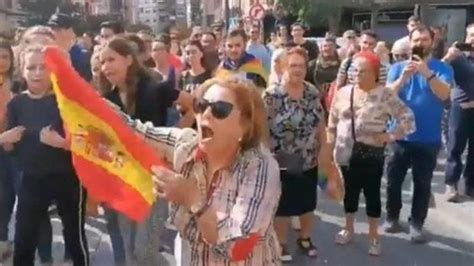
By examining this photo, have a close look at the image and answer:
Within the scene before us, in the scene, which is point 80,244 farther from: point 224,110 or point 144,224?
point 224,110

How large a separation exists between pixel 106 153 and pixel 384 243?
13.7ft

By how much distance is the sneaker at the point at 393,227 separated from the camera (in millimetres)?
6858

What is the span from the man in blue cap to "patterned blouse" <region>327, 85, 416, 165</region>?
1980 millimetres

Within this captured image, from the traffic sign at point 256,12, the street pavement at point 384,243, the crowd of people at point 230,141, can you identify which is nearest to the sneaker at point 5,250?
the crowd of people at point 230,141

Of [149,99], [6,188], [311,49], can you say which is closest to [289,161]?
[149,99]

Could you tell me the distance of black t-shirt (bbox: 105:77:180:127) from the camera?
A: 4.69m

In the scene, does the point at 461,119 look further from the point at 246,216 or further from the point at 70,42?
the point at 246,216

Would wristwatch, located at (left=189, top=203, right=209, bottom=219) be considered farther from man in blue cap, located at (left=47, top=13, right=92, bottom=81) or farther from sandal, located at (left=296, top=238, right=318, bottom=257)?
man in blue cap, located at (left=47, top=13, right=92, bottom=81)

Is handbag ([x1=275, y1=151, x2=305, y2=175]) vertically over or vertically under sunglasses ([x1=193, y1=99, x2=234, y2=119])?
under

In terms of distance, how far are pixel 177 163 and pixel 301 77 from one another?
3.09m

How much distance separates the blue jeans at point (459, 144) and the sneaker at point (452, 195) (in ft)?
0.19

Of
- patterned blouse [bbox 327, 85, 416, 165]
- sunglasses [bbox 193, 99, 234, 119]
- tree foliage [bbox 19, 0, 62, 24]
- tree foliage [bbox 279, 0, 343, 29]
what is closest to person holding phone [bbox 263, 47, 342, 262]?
patterned blouse [bbox 327, 85, 416, 165]

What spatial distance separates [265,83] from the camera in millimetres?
7070

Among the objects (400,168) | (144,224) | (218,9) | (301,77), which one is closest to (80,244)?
(144,224)
